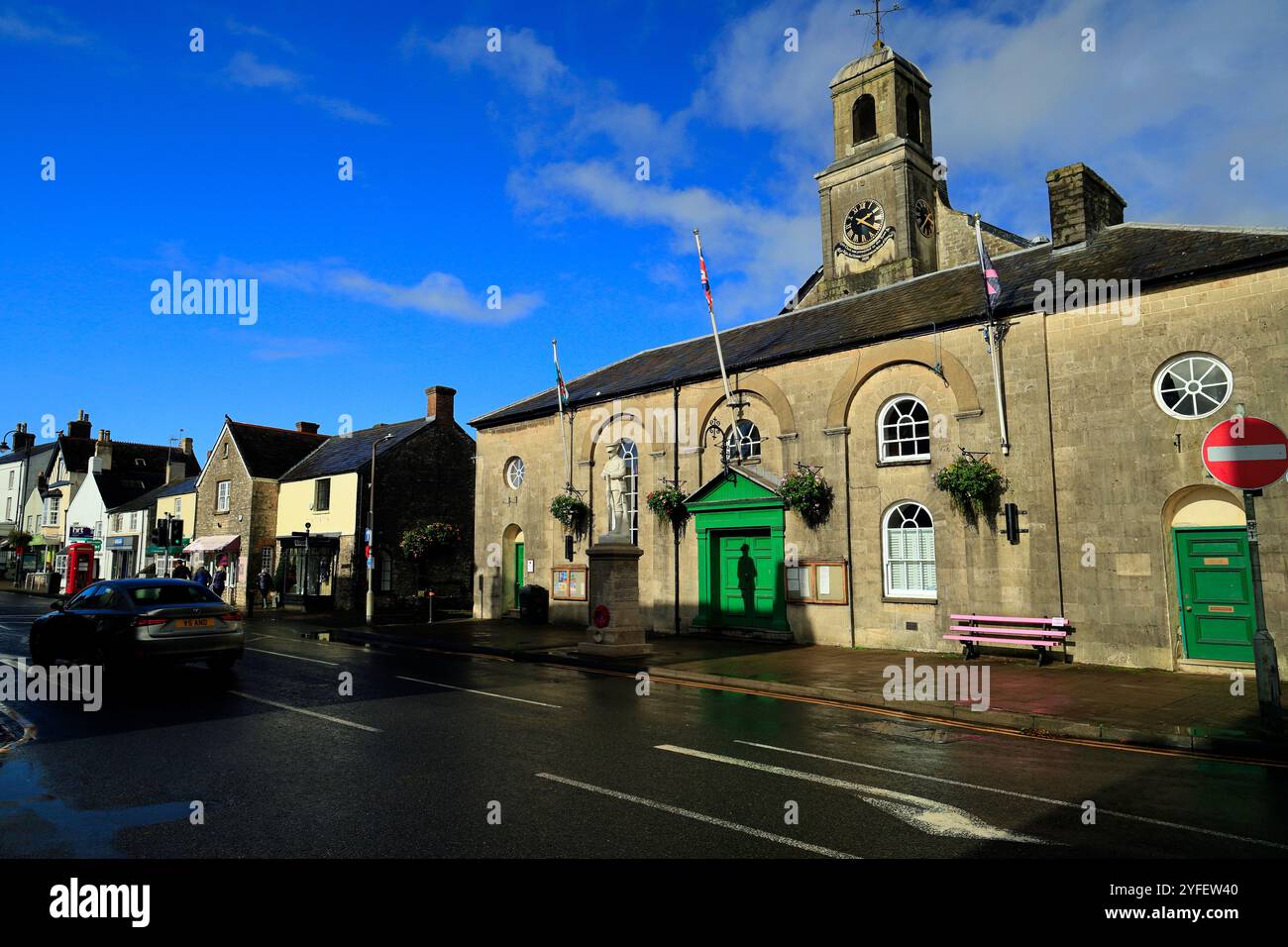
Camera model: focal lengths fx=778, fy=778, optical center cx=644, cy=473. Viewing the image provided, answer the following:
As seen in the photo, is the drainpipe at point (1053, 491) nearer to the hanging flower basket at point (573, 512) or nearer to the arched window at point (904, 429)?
the arched window at point (904, 429)

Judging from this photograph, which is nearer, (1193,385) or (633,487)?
(1193,385)

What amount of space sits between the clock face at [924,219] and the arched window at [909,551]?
1993 cm

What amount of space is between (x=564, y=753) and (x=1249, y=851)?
16.8 feet

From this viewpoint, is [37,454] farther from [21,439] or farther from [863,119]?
[863,119]

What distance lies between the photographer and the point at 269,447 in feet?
122

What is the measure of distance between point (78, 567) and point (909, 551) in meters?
35.7

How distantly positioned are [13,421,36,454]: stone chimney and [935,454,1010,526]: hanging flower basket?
221 ft

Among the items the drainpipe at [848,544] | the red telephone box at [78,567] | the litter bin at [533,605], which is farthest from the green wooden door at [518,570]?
the red telephone box at [78,567]

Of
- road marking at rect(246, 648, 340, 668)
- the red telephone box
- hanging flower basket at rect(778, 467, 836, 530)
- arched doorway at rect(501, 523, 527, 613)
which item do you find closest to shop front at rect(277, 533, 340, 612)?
the red telephone box

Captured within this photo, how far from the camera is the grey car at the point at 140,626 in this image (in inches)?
443

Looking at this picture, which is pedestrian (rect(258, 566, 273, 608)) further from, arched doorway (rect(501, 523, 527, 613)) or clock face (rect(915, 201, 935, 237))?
clock face (rect(915, 201, 935, 237))

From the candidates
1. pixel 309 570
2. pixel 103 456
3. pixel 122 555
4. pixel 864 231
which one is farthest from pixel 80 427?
pixel 864 231

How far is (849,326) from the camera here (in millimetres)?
18422
